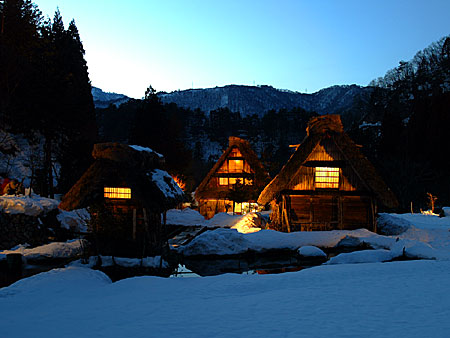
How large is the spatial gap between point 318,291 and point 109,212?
8.92m

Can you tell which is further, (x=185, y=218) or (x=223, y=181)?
(x=223, y=181)

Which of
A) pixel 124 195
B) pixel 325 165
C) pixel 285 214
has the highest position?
pixel 325 165

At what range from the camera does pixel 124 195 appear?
13484mm

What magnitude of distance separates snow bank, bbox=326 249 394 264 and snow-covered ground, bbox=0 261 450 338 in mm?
1537

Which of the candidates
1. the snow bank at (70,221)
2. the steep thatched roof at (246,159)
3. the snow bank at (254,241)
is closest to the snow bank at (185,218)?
the steep thatched roof at (246,159)

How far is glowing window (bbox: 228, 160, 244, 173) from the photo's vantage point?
25.6 meters

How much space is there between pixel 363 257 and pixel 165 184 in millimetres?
8283

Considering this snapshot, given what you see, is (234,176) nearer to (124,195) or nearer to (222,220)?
(222,220)

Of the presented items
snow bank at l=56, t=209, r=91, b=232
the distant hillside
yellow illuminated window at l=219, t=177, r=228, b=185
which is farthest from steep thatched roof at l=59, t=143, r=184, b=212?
the distant hillside

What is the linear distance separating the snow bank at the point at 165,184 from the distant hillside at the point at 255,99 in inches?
5003

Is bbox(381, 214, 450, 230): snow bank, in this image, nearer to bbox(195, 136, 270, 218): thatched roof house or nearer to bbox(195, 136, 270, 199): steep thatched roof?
bbox(195, 136, 270, 199): steep thatched roof

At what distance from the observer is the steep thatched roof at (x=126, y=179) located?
40.2 ft

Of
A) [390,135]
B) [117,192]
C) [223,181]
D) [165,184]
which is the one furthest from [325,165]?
[390,135]

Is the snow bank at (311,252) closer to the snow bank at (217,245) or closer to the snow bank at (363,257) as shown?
the snow bank at (363,257)
